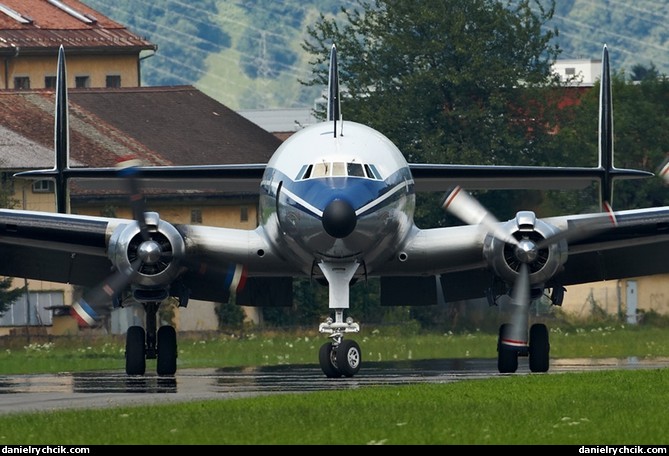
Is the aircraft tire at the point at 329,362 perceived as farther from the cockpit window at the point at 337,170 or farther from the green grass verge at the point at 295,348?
the green grass verge at the point at 295,348

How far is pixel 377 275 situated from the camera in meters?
31.2

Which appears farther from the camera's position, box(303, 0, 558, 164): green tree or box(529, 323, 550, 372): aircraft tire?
box(303, 0, 558, 164): green tree

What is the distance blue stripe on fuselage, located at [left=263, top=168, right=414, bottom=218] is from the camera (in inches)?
1113

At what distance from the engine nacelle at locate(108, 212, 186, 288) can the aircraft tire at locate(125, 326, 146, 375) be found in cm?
201

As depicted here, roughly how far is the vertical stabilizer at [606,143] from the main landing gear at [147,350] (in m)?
7.90

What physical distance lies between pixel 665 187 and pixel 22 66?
29705 mm

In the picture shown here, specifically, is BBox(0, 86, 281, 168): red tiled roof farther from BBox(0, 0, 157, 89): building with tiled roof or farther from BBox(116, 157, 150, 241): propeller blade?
BBox(116, 157, 150, 241): propeller blade

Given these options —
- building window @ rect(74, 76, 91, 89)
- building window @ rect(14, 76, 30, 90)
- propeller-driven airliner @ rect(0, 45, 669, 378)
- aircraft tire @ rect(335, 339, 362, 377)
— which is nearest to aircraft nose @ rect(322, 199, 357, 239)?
propeller-driven airliner @ rect(0, 45, 669, 378)

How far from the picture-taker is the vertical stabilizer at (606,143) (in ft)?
108

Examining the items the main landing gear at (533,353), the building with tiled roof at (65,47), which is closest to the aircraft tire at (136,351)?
the main landing gear at (533,353)

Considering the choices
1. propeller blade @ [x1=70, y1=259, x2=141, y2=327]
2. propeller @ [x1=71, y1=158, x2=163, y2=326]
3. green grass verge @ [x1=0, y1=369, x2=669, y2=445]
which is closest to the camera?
green grass verge @ [x1=0, y1=369, x2=669, y2=445]

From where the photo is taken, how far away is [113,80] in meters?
82.8

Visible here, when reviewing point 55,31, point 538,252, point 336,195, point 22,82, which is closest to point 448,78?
point 22,82
